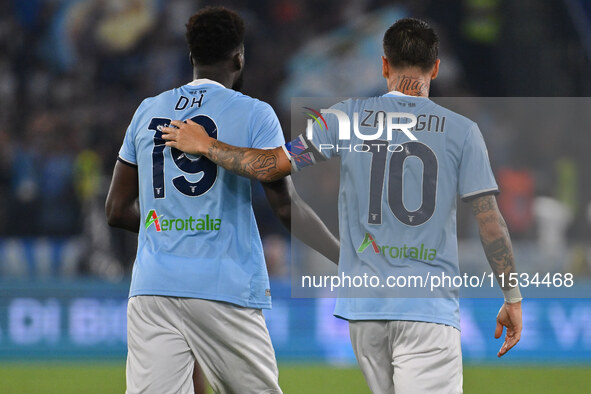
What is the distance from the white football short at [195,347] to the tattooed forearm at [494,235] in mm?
934

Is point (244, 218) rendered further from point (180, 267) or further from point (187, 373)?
point (187, 373)

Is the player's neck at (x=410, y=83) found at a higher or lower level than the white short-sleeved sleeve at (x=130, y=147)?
higher

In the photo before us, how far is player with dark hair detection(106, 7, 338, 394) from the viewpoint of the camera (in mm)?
3422

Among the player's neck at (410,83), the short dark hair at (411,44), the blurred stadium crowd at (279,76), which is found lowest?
the player's neck at (410,83)

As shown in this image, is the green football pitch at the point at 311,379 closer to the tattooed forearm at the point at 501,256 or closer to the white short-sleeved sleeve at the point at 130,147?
the white short-sleeved sleeve at the point at 130,147

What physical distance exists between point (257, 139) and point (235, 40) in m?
0.43

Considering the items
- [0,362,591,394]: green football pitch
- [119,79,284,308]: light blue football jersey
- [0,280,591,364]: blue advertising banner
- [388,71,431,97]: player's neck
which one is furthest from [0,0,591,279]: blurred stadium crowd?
[388,71,431,97]: player's neck

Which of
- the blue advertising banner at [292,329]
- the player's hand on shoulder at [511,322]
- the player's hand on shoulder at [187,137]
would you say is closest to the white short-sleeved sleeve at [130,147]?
the player's hand on shoulder at [187,137]

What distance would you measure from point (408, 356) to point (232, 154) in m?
1.01

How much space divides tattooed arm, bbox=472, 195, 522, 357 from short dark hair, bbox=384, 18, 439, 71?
0.57 m

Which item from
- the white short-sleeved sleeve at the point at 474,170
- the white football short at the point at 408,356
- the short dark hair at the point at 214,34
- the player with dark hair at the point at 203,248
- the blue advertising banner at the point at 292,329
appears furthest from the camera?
the blue advertising banner at the point at 292,329

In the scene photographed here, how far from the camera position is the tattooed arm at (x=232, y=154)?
136 inches

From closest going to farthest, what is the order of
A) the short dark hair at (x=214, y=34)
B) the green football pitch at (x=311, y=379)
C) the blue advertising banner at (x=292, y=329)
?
the short dark hair at (x=214, y=34)
the green football pitch at (x=311, y=379)
the blue advertising banner at (x=292, y=329)

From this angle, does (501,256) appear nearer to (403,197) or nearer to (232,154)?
(403,197)
